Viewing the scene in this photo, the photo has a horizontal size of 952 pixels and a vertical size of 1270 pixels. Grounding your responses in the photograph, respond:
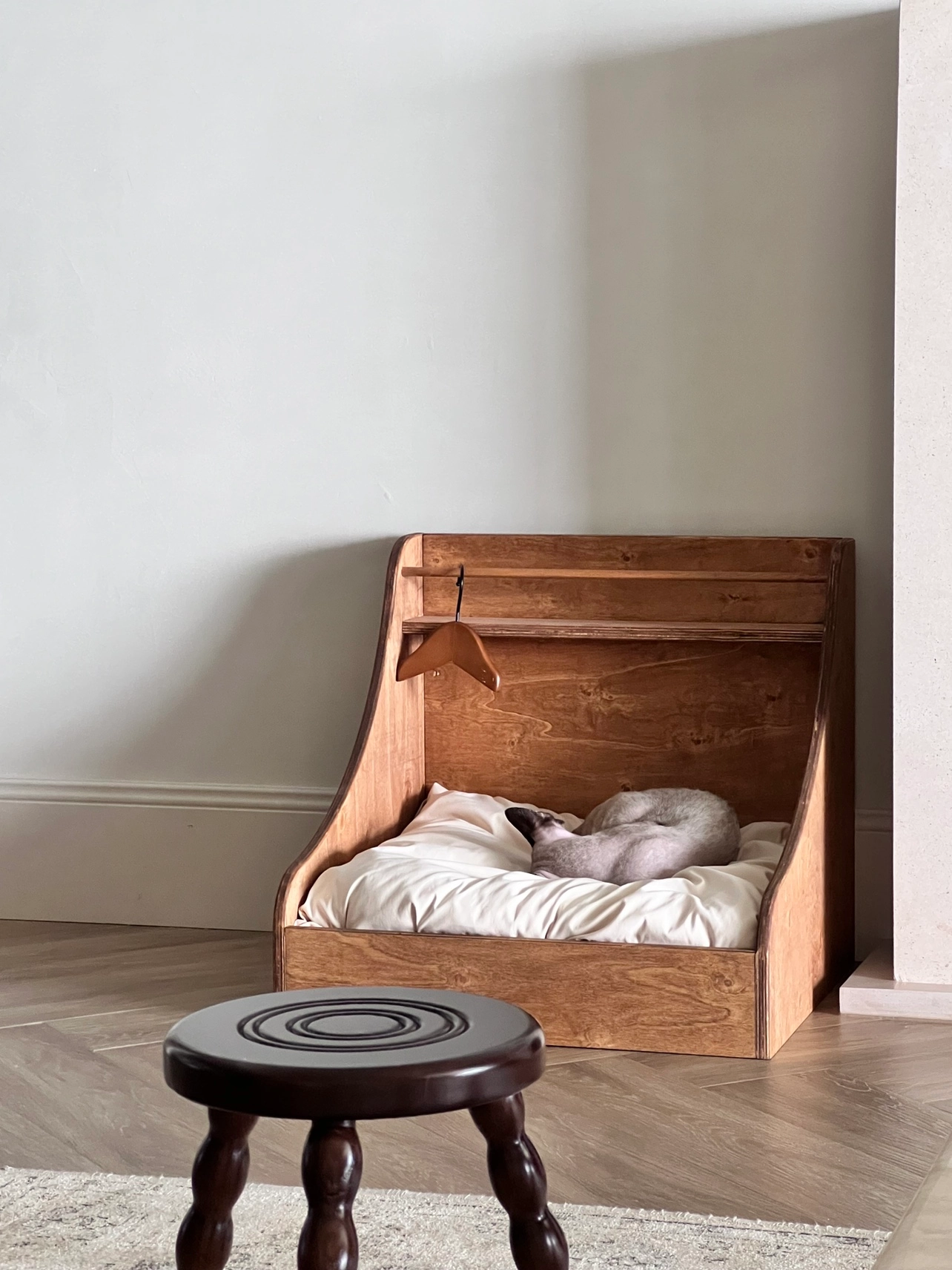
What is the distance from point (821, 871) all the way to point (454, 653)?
838mm

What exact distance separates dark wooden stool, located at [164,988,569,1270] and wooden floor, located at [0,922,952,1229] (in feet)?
1.64

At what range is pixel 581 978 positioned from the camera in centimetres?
266

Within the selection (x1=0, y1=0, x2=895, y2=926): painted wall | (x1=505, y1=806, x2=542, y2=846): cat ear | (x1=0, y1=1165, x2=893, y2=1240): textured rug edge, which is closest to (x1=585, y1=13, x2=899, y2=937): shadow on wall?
(x1=0, y1=0, x2=895, y2=926): painted wall

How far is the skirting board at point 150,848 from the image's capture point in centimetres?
360

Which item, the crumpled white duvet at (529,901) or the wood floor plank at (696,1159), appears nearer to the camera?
the wood floor plank at (696,1159)

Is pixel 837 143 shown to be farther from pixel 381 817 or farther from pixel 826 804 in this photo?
pixel 381 817

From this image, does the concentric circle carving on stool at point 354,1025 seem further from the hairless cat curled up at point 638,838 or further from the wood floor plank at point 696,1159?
the hairless cat curled up at point 638,838

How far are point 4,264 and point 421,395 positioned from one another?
1.06 metres

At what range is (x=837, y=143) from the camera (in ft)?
10.5

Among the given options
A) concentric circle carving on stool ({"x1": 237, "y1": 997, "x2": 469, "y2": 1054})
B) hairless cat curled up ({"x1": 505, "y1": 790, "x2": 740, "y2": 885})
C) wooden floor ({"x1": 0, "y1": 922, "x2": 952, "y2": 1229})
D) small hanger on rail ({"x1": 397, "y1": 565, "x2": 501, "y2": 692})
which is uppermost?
small hanger on rail ({"x1": 397, "y1": 565, "x2": 501, "y2": 692})

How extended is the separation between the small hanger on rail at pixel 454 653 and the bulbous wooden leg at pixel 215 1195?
1689mm

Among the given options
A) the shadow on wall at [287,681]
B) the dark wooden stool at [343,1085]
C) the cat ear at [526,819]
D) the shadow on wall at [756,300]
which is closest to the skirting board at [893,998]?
the shadow on wall at [756,300]

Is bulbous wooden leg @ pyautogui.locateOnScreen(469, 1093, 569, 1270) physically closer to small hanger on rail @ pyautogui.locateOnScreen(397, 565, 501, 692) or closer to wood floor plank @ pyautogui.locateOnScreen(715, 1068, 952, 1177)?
wood floor plank @ pyautogui.locateOnScreen(715, 1068, 952, 1177)

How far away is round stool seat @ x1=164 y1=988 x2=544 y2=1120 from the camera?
1.39 meters
